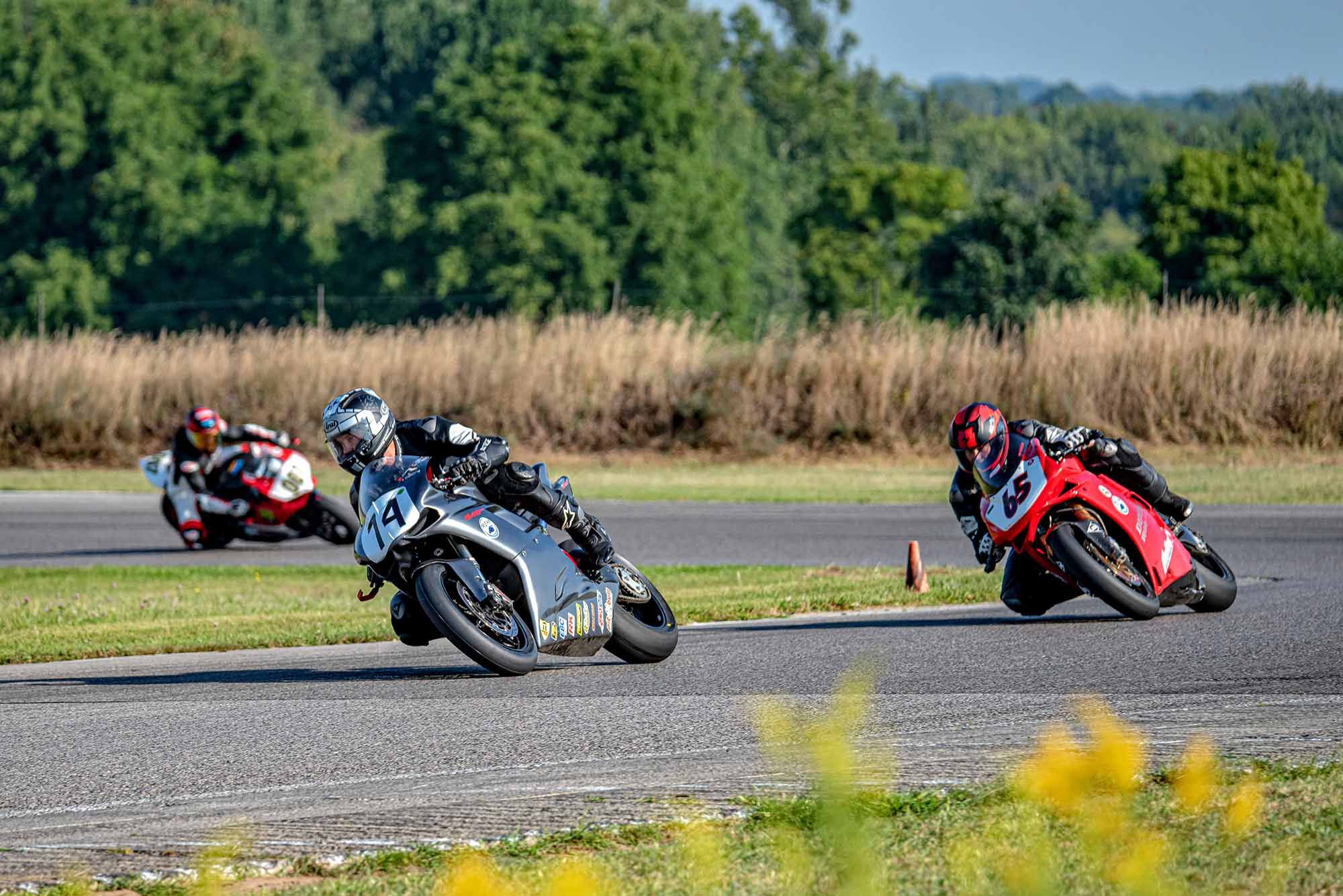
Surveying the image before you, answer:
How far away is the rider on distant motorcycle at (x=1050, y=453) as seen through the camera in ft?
34.7

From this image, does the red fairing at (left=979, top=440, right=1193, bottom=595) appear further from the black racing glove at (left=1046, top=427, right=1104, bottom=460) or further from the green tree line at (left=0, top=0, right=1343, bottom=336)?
the green tree line at (left=0, top=0, right=1343, bottom=336)

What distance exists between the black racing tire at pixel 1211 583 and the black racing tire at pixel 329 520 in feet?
31.6

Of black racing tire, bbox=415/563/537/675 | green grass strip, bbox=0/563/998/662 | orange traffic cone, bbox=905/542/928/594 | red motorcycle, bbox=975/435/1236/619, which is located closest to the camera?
black racing tire, bbox=415/563/537/675

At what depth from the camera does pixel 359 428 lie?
8.95 m

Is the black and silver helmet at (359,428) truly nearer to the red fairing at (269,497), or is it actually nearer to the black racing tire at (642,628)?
the black racing tire at (642,628)

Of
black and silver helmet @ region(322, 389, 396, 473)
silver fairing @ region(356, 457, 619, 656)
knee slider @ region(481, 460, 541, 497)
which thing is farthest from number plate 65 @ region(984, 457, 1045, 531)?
black and silver helmet @ region(322, 389, 396, 473)

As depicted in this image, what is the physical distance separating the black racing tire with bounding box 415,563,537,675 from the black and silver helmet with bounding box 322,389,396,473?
0.78m

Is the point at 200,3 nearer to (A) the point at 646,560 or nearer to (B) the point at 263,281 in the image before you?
(B) the point at 263,281

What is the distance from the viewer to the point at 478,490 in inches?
355

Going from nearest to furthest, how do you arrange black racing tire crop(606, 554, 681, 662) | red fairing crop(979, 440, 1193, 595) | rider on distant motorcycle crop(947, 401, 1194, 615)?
black racing tire crop(606, 554, 681, 662), red fairing crop(979, 440, 1193, 595), rider on distant motorcycle crop(947, 401, 1194, 615)

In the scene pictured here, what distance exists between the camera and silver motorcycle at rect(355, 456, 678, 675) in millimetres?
8617

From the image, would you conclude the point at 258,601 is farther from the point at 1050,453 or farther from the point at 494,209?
the point at 494,209

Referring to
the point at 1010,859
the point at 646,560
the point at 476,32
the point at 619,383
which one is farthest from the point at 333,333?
the point at 476,32

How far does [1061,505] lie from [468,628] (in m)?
3.73
